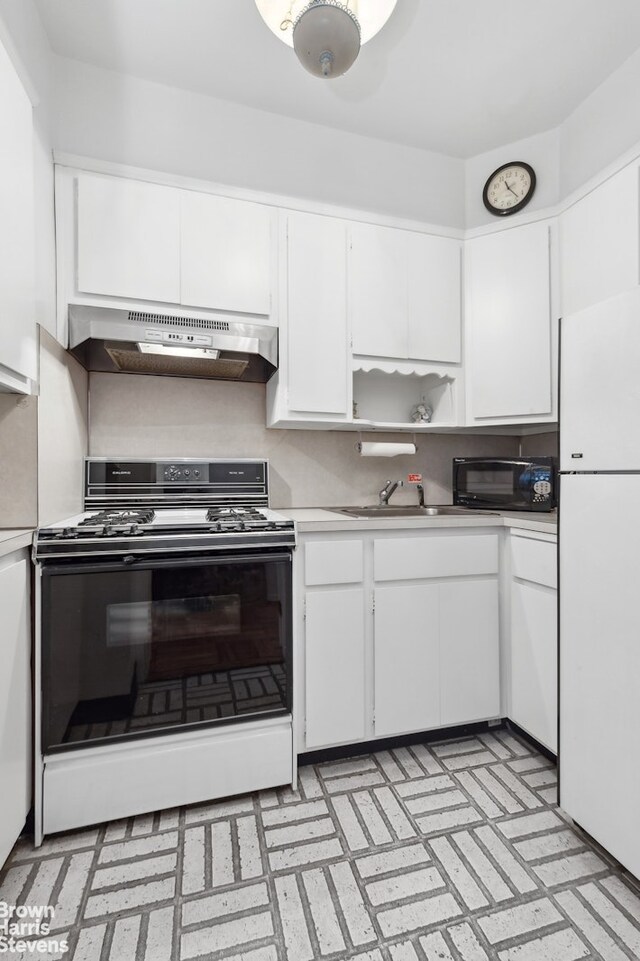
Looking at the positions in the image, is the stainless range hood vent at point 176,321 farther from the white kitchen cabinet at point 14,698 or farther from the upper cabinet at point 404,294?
the white kitchen cabinet at point 14,698

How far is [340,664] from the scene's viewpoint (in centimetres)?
176

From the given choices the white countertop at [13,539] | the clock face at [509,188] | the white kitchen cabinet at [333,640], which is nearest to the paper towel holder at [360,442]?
the white kitchen cabinet at [333,640]

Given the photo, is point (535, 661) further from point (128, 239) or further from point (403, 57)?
point (403, 57)

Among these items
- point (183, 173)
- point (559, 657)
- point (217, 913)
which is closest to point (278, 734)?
point (217, 913)

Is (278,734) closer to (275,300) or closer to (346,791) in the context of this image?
(346,791)

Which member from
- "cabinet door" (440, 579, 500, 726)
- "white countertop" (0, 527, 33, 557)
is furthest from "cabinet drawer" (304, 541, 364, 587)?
"white countertop" (0, 527, 33, 557)

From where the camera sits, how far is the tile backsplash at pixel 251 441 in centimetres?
209

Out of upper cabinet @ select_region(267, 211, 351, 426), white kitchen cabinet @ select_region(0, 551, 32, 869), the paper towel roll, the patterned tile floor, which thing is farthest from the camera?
the paper towel roll

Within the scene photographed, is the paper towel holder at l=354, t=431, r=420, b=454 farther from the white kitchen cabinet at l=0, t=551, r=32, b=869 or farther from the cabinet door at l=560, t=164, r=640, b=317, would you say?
the white kitchen cabinet at l=0, t=551, r=32, b=869

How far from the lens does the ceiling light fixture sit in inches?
50.9

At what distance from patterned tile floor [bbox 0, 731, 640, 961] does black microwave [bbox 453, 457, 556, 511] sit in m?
1.11

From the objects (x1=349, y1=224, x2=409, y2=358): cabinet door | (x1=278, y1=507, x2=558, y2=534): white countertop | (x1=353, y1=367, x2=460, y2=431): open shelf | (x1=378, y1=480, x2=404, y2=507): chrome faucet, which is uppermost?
(x1=349, y1=224, x2=409, y2=358): cabinet door

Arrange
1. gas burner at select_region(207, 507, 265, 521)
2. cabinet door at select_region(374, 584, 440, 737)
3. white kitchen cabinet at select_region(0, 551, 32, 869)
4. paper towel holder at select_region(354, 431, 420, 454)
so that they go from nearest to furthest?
white kitchen cabinet at select_region(0, 551, 32, 869) → gas burner at select_region(207, 507, 265, 521) → cabinet door at select_region(374, 584, 440, 737) → paper towel holder at select_region(354, 431, 420, 454)

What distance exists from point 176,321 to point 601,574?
174cm
